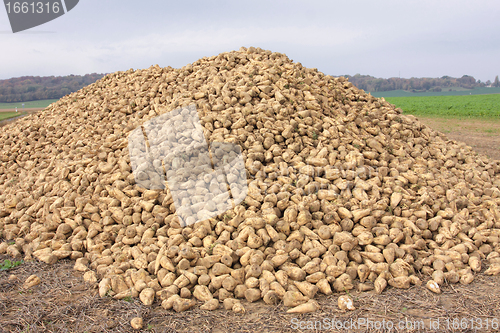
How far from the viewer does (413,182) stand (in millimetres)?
4344

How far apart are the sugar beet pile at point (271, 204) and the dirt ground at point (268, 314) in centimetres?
11

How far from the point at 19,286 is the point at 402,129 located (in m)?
5.88

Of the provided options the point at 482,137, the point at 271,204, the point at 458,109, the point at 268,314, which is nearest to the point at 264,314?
the point at 268,314

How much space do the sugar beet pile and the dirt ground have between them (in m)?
0.11

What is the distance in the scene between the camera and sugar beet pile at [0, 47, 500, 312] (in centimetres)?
314

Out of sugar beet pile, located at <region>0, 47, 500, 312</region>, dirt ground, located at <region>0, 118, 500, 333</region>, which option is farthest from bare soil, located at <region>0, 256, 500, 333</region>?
sugar beet pile, located at <region>0, 47, 500, 312</region>

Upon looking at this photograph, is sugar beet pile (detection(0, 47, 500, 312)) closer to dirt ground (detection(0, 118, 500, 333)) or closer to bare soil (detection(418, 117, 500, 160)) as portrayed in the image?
dirt ground (detection(0, 118, 500, 333))

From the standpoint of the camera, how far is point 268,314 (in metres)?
2.76

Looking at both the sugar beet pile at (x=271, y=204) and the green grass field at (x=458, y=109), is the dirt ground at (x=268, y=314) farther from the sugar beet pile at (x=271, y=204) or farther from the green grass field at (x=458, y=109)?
the green grass field at (x=458, y=109)

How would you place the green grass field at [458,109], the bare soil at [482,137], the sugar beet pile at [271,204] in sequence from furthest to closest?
1. the green grass field at [458,109]
2. the bare soil at [482,137]
3. the sugar beet pile at [271,204]

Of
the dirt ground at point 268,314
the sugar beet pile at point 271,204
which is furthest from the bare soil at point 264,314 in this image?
the sugar beet pile at point 271,204

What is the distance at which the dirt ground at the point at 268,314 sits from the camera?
8.66 ft

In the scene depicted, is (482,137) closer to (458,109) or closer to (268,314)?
(268,314)

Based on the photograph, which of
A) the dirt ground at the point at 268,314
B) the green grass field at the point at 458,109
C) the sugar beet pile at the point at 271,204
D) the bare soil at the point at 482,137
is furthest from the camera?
the green grass field at the point at 458,109
